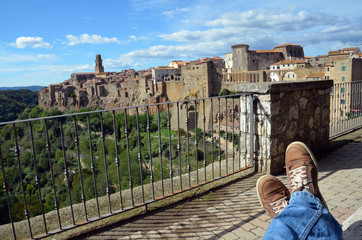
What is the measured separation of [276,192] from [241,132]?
6.30ft

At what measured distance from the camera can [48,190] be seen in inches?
978

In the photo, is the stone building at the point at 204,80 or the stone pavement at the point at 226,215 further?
the stone building at the point at 204,80

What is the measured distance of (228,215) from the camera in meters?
2.72

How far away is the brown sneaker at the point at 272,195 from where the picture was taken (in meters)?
2.01

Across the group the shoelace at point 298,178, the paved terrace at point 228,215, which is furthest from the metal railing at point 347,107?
the shoelace at point 298,178

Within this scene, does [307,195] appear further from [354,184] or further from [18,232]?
[18,232]

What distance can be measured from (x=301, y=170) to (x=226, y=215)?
985 mm

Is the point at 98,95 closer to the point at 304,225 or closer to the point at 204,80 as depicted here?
the point at 204,80

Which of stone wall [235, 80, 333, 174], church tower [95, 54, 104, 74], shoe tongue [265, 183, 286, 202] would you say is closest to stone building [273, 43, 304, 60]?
church tower [95, 54, 104, 74]

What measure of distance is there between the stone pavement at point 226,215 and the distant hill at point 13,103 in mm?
65971

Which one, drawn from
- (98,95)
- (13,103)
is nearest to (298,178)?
(98,95)

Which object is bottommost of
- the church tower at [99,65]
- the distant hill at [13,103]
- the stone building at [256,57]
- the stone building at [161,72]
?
the distant hill at [13,103]

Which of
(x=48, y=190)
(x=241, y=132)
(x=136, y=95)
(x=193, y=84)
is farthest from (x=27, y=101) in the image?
(x=241, y=132)

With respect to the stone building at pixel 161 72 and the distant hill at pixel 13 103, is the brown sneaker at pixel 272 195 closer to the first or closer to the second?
the stone building at pixel 161 72
